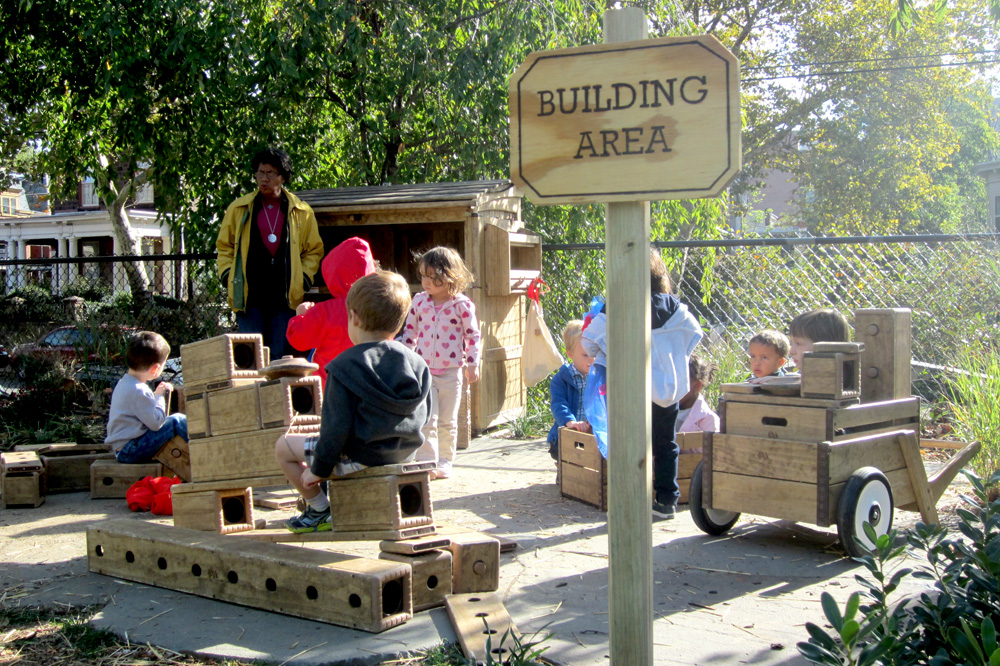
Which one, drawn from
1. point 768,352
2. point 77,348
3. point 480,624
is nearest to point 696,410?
point 768,352

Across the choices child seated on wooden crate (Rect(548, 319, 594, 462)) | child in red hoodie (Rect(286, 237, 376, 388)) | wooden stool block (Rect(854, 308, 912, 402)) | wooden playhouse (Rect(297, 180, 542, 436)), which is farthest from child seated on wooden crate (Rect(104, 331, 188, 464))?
wooden stool block (Rect(854, 308, 912, 402))

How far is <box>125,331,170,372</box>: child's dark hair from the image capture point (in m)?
5.60

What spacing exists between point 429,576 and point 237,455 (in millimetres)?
1258

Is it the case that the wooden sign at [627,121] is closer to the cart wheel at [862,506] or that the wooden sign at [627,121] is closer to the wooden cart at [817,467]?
the wooden cart at [817,467]

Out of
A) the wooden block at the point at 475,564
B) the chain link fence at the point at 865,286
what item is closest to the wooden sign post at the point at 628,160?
the wooden block at the point at 475,564

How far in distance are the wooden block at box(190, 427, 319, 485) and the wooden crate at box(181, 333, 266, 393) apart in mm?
295

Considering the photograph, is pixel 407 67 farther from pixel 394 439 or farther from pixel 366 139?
pixel 394 439

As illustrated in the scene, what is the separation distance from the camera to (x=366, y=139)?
32.4 feet

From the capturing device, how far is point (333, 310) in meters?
5.81

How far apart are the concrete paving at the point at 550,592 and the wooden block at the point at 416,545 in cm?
25

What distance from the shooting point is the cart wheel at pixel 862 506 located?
406 centimetres

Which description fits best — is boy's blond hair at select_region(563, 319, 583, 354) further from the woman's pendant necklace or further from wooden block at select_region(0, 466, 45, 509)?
wooden block at select_region(0, 466, 45, 509)

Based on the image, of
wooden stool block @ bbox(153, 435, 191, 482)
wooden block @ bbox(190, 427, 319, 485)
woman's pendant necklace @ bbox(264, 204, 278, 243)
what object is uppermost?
woman's pendant necklace @ bbox(264, 204, 278, 243)

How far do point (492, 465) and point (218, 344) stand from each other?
9.34 ft
